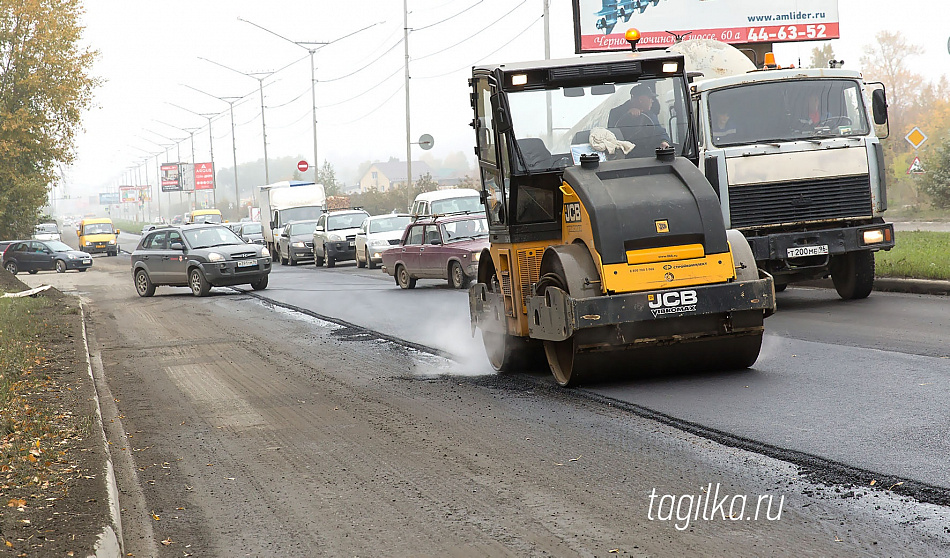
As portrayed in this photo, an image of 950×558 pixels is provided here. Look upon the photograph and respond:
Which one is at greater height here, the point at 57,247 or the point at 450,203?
the point at 450,203

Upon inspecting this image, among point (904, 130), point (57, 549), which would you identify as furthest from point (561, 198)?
point (904, 130)

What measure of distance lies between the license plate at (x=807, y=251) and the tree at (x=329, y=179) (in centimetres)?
9159

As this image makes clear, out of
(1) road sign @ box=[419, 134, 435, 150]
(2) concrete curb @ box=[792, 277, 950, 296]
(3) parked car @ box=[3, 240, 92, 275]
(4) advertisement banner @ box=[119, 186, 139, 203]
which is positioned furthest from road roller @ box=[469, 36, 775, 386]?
(4) advertisement banner @ box=[119, 186, 139, 203]

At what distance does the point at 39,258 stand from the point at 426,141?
18.0 metres

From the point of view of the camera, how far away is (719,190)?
13172mm

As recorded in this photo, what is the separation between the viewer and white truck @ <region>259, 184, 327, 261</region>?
149ft

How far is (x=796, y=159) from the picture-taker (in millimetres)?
13125

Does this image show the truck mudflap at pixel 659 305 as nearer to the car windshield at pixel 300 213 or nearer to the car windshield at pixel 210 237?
the car windshield at pixel 210 237

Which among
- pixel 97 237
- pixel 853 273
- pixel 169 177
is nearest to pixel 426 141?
pixel 97 237

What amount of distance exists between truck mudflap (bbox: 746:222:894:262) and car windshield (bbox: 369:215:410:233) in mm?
21413

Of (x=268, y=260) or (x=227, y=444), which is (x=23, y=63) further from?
(x=227, y=444)

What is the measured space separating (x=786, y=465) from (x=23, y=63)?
124 ft

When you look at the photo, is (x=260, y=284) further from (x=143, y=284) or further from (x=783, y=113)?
(x=783, y=113)

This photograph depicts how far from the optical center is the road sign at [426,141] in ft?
Answer: 154
